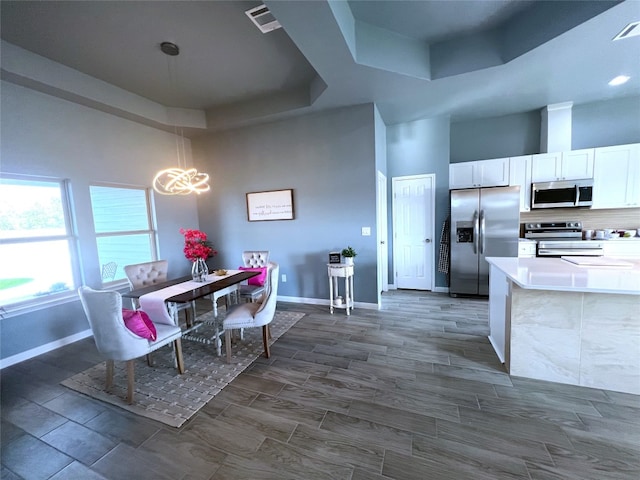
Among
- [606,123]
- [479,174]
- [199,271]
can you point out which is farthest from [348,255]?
[606,123]

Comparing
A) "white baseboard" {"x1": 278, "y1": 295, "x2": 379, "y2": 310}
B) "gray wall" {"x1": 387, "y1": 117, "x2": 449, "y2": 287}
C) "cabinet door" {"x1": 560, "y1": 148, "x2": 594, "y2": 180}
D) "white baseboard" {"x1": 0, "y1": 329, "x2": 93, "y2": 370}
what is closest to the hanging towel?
"gray wall" {"x1": 387, "y1": 117, "x2": 449, "y2": 287}

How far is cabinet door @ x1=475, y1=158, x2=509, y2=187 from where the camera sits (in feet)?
13.5

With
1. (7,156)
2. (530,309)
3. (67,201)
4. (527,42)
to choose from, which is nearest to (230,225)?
(67,201)

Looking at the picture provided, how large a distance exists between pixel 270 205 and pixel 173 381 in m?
2.83

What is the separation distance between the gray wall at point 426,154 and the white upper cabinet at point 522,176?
3.25 ft

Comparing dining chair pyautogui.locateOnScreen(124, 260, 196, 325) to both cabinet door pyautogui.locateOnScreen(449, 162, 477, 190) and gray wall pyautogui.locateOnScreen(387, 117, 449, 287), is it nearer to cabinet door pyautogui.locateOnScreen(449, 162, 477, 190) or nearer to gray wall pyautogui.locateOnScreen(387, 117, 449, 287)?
gray wall pyautogui.locateOnScreen(387, 117, 449, 287)

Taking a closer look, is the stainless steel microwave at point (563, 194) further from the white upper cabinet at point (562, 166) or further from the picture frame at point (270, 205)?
the picture frame at point (270, 205)

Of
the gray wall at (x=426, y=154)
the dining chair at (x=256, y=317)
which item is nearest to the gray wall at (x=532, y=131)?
the gray wall at (x=426, y=154)

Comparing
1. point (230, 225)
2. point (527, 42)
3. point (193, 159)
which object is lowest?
point (230, 225)

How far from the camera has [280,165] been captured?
4.13 m

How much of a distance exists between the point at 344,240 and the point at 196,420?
281cm

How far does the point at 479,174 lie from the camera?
4.24 metres

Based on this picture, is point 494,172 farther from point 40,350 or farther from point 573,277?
point 40,350

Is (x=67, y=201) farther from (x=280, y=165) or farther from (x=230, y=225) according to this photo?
(x=280, y=165)
